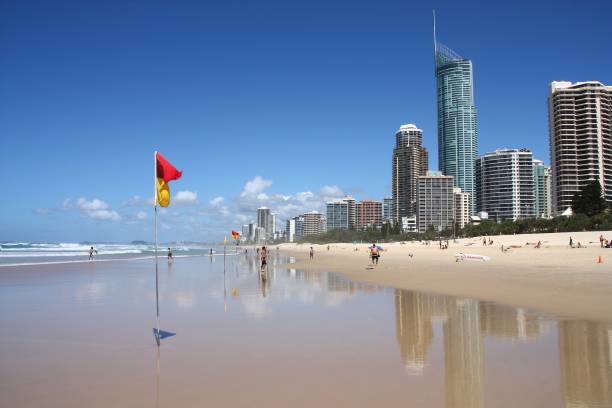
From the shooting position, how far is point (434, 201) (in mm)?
182875

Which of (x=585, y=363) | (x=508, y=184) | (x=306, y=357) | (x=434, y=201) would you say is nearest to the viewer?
(x=585, y=363)

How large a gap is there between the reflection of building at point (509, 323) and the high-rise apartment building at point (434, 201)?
175 metres

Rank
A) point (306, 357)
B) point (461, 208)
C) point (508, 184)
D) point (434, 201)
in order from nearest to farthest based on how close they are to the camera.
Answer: point (306, 357)
point (508, 184)
point (434, 201)
point (461, 208)

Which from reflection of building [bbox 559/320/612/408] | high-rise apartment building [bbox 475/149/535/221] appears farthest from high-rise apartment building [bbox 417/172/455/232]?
reflection of building [bbox 559/320/612/408]

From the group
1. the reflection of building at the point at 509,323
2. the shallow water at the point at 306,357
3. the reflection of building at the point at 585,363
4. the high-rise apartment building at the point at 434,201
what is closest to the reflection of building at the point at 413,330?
the shallow water at the point at 306,357

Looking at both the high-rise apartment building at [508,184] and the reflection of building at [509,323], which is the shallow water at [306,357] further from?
the high-rise apartment building at [508,184]

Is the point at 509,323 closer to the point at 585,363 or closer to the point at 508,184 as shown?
the point at 585,363

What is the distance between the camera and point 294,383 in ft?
22.4

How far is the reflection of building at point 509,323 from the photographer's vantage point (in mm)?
9950

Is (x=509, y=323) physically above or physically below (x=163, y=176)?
below

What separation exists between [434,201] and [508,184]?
30.7m

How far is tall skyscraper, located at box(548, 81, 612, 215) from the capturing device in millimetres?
129750

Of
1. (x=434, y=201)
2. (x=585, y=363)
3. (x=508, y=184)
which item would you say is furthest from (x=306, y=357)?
(x=508, y=184)

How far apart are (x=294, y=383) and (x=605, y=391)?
4686 millimetres
